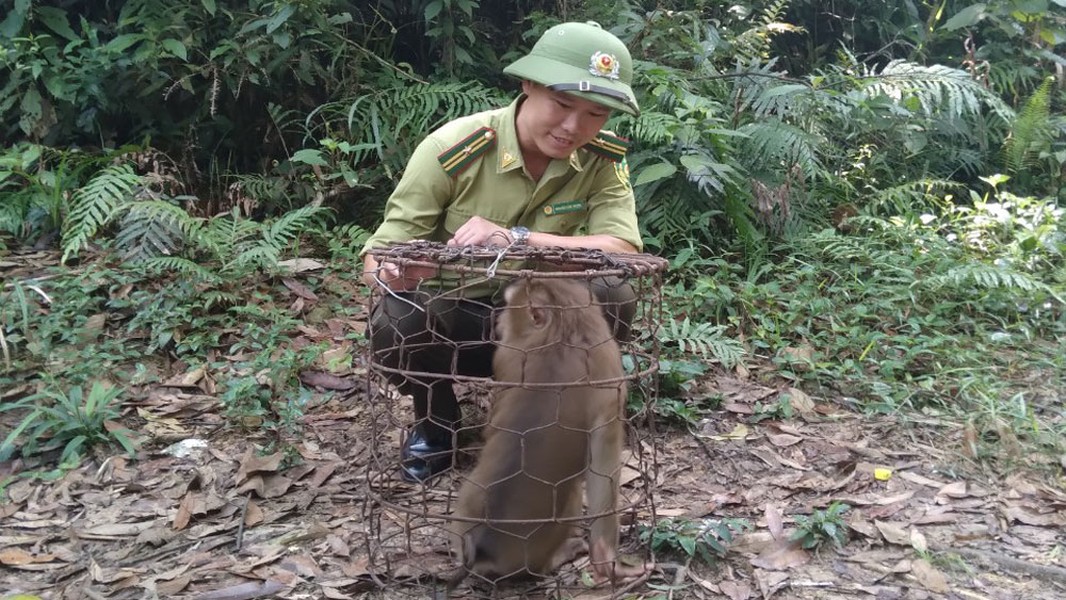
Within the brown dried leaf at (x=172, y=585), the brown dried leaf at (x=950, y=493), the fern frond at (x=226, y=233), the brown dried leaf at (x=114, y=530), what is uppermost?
the fern frond at (x=226, y=233)

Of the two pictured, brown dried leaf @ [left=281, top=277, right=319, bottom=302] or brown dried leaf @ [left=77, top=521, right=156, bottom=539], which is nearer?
brown dried leaf @ [left=77, top=521, right=156, bottom=539]

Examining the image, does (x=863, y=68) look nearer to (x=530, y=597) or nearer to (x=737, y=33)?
(x=737, y=33)

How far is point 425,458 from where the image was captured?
3695mm

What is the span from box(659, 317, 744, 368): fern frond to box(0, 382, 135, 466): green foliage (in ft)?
8.99

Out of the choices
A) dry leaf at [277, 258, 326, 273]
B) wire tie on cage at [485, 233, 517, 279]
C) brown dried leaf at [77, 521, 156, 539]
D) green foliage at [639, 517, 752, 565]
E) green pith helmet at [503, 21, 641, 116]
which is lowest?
brown dried leaf at [77, 521, 156, 539]

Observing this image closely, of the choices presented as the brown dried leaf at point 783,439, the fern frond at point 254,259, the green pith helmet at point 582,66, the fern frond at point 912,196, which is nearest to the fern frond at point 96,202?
the fern frond at point 254,259

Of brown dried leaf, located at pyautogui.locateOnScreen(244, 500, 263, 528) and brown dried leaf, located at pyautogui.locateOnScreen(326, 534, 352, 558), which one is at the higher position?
brown dried leaf, located at pyautogui.locateOnScreen(326, 534, 352, 558)

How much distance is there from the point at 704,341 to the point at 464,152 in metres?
1.96

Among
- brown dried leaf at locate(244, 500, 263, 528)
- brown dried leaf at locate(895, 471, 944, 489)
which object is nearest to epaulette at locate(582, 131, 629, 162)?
brown dried leaf at locate(895, 471, 944, 489)

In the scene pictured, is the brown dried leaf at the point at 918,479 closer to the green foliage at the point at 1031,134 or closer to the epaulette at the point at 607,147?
the epaulette at the point at 607,147

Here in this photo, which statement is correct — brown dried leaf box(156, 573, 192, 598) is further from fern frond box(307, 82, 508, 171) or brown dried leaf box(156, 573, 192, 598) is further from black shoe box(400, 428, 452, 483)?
fern frond box(307, 82, 508, 171)

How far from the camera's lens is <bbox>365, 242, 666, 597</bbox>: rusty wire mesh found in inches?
111

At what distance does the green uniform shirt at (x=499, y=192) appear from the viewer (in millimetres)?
3588

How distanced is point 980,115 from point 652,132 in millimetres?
3331
